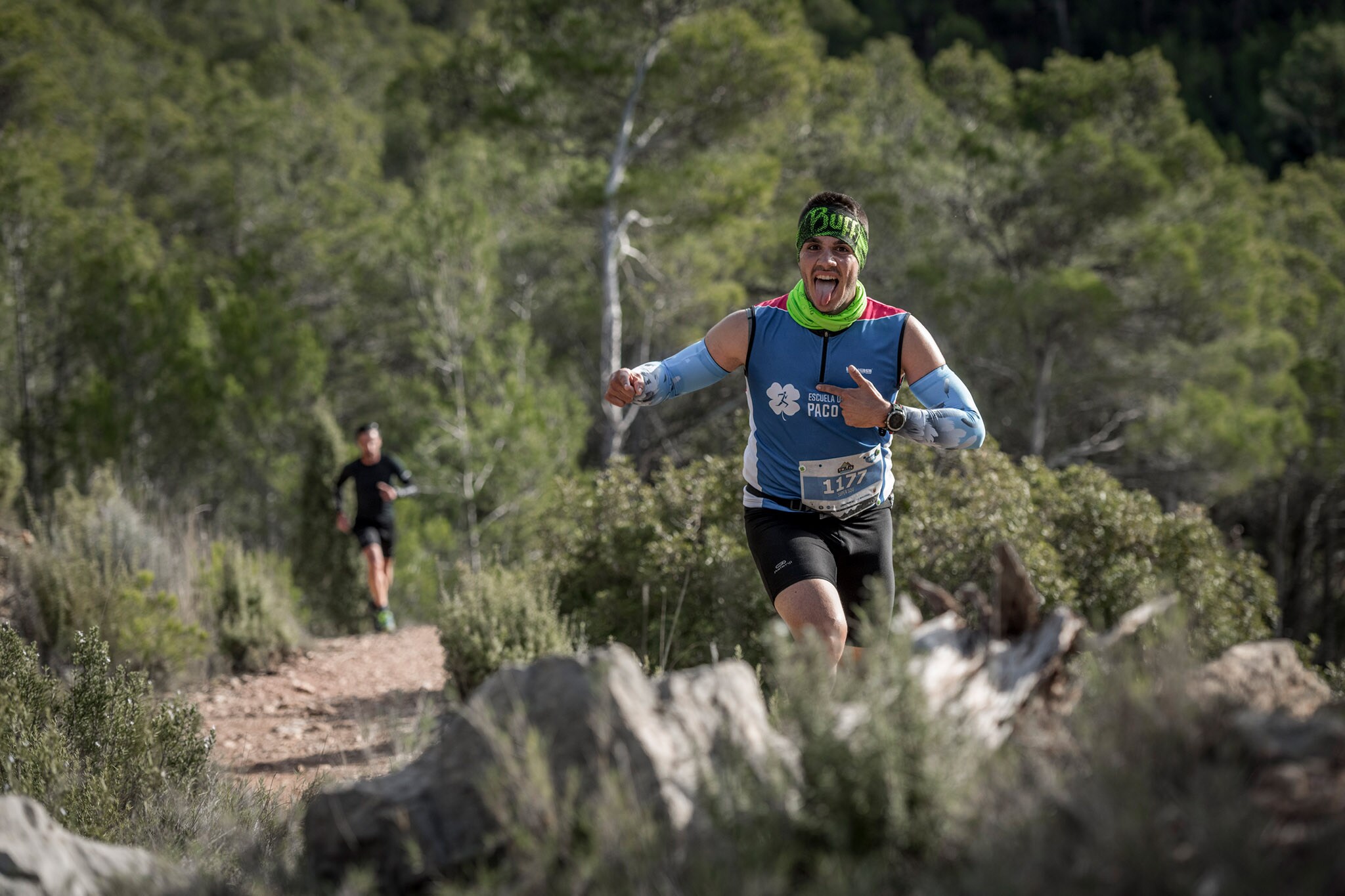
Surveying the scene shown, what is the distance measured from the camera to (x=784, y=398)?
10.5 ft

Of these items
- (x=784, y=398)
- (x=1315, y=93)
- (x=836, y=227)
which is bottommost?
(x=784, y=398)

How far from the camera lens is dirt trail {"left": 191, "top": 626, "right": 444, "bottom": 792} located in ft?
14.9

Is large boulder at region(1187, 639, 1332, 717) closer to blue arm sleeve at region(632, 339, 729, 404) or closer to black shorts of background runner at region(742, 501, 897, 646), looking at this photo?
black shorts of background runner at region(742, 501, 897, 646)

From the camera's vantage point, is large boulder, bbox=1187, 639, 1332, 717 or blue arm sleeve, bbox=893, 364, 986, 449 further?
blue arm sleeve, bbox=893, 364, 986, 449

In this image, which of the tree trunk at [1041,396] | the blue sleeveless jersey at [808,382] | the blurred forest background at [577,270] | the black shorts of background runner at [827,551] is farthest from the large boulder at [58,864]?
the tree trunk at [1041,396]

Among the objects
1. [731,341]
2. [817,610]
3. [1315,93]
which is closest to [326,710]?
[731,341]

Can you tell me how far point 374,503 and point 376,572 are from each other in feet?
1.85

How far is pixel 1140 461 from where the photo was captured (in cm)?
1877

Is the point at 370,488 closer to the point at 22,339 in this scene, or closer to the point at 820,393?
the point at 820,393

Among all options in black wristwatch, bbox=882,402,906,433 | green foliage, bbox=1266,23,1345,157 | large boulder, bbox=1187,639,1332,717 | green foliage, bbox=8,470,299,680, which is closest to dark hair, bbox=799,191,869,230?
black wristwatch, bbox=882,402,906,433

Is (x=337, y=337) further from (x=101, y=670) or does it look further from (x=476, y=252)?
(x=101, y=670)

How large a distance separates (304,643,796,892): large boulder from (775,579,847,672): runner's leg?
82cm

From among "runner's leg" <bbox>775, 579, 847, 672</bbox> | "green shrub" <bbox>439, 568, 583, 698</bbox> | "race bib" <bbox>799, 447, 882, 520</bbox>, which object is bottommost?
"green shrub" <bbox>439, 568, 583, 698</bbox>

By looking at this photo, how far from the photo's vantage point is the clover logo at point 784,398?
3172mm
